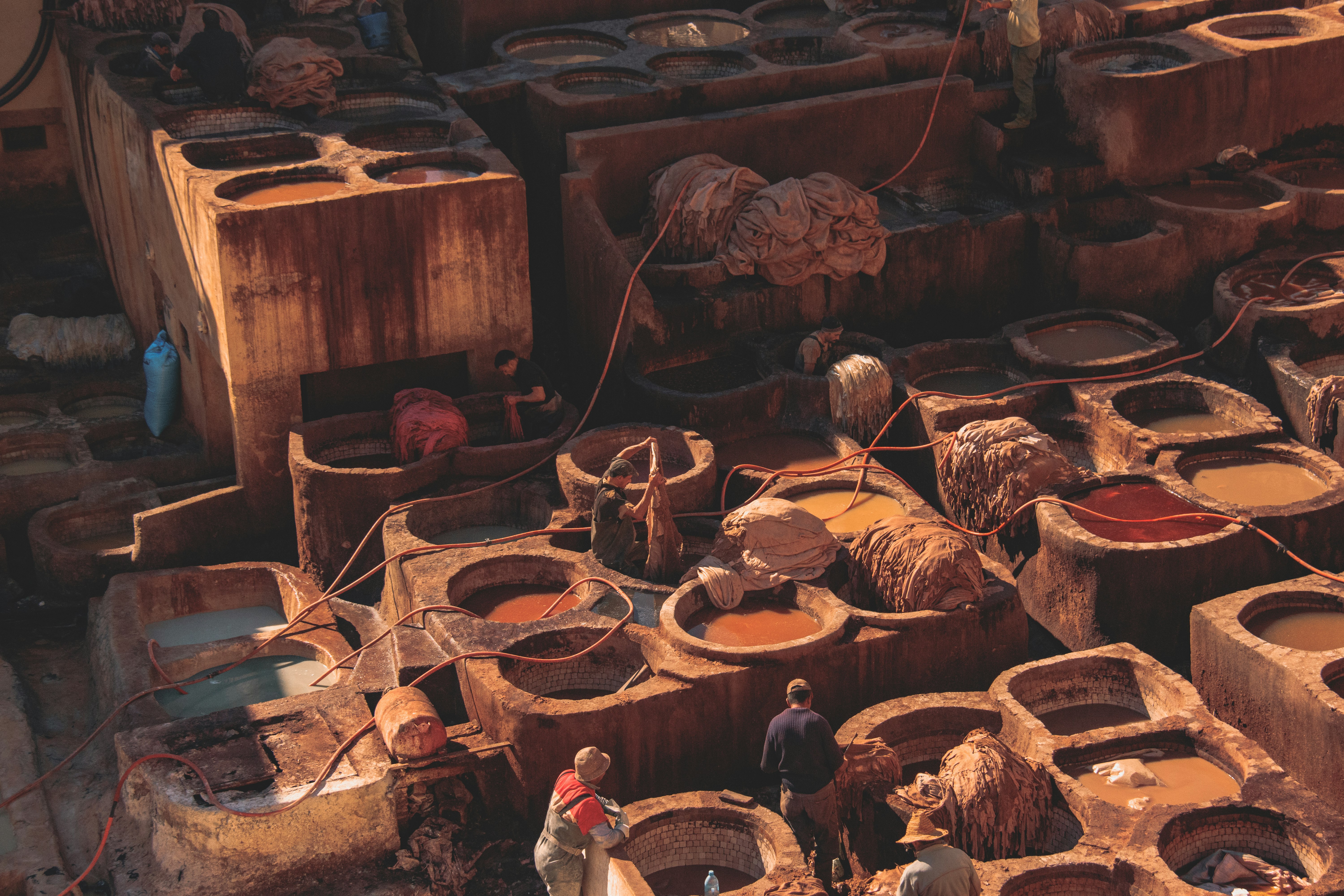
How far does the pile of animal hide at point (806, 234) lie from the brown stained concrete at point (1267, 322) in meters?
3.18

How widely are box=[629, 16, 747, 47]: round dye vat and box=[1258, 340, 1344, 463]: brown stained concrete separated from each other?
6946mm

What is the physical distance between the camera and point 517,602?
12070 mm

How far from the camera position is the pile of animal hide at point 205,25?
1524 cm

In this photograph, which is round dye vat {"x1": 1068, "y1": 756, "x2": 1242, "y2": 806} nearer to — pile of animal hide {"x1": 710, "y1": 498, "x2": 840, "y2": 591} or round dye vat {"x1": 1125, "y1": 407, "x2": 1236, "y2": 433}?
pile of animal hide {"x1": 710, "y1": 498, "x2": 840, "y2": 591}

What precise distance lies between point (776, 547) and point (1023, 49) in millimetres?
7216

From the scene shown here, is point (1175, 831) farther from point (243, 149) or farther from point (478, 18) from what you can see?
point (478, 18)

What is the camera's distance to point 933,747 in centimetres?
1067

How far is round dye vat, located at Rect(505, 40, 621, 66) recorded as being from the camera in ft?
57.6

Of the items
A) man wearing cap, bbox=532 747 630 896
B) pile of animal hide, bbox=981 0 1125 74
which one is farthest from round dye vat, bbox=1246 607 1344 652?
pile of animal hide, bbox=981 0 1125 74

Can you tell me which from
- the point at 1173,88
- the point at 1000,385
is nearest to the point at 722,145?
the point at 1000,385

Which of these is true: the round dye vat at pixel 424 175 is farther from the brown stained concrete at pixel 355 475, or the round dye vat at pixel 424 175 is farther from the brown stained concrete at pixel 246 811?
the brown stained concrete at pixel 246 811

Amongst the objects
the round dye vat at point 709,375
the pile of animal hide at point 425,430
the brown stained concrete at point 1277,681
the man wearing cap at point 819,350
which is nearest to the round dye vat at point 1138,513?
the brown stained concrete at point 1277,681

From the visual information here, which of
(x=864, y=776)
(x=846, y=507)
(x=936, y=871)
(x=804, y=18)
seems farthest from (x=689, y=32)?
(x=936, y=871)

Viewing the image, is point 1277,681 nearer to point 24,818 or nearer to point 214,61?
point 24,818
